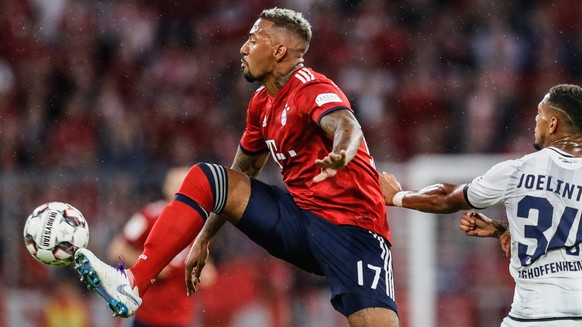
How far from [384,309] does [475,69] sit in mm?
8158

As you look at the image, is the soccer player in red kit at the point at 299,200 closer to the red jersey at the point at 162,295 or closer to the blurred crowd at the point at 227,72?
the red jersey at the point at 162,295

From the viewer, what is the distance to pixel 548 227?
15.3 ft

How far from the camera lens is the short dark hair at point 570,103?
4711mm

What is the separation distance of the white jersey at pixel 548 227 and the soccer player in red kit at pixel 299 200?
76cm

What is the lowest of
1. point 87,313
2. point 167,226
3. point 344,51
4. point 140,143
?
point 87,313

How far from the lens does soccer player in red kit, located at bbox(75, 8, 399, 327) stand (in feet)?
16.2

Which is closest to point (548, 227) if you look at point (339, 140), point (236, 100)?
point (339, 140)

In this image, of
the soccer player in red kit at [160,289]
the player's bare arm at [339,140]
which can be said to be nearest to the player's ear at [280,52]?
the player's bare arm at [339,140]

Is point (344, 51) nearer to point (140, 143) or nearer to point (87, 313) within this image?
point (140, 143)

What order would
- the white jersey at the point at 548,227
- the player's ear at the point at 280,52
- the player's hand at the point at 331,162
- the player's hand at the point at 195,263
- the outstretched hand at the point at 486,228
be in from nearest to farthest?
the player's hand at the point at 331,162
the white jersey at the point at 548,227
the outstretched hand at the point at 486,228
the player's ear at the point at 280,52
the player's hand at the point at 195,263

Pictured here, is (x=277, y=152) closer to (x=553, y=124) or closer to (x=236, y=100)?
(x=553, y=124)

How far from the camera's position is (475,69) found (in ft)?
42.0

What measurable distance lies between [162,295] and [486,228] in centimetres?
326

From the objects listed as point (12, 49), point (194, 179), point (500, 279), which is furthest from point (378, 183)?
point (12, 49)
